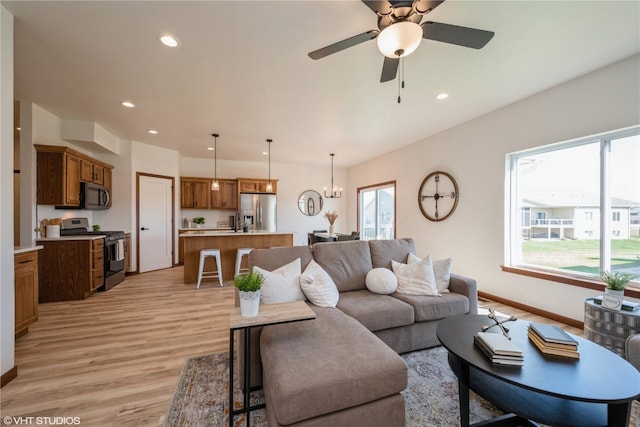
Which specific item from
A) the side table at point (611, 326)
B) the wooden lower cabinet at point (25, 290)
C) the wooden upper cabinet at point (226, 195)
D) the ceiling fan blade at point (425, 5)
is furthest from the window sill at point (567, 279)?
the wooden upper cabinet at point (226, 195)

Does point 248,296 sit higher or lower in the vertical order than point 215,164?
lower

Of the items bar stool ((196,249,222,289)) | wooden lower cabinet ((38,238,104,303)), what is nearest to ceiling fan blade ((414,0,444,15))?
bar stool ((196,249,222,289))

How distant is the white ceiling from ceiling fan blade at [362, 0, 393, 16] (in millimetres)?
377

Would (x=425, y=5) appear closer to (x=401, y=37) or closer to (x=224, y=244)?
(x=401, y=37)

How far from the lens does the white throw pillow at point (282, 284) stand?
6.53 feet

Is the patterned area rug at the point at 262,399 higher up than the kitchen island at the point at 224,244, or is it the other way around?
the kitchen island at the point at 224,244

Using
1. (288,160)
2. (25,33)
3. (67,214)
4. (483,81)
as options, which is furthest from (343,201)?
(25,33)

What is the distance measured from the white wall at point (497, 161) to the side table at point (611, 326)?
0.75 m

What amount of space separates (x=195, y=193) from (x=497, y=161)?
6.55 meters

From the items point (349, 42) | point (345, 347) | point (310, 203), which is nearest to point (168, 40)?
point (349, 42)

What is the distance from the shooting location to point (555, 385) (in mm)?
1148

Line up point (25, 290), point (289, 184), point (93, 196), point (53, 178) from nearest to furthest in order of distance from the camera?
point (25, 290) < point (53, 178) < point (93, 196) < point (289, 184)

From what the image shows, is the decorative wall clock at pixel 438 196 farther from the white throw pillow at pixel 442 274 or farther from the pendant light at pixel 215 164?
the pendant light at pixel 215 164
